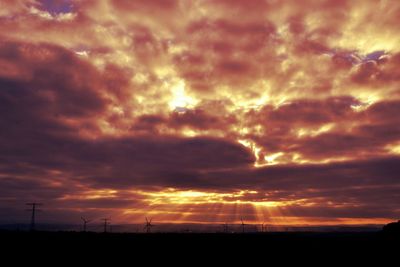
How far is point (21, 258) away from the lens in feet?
332

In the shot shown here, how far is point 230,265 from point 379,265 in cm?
3459

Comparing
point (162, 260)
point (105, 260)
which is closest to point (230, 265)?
point (162, 260)

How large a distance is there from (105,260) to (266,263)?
4017cm

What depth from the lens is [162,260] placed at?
106875mm

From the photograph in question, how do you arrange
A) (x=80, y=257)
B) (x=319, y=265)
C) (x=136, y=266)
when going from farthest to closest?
1. (x=80, y=257)
2. (x=319, y=265)
3. (x=136, y=266)

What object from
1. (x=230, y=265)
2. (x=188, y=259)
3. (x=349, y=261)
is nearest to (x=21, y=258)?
(x=188, y=259)

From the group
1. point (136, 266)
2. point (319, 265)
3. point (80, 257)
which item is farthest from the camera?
point (80, 257)

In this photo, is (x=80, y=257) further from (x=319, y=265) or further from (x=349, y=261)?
(x=349, y=261)

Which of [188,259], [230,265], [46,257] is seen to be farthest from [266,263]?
[46,257]

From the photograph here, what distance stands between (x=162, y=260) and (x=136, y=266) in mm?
14185

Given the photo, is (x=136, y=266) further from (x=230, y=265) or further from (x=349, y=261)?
(x=349, y=261)

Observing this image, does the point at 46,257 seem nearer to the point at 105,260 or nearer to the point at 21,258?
the point at 21,258

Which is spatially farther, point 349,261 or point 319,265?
point 349,261

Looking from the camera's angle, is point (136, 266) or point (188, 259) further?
point (188, 259)
